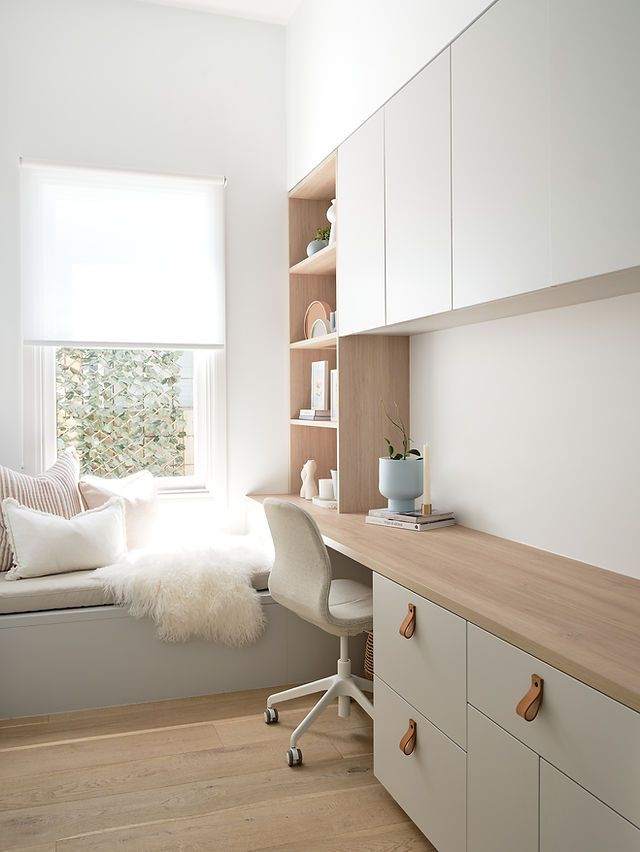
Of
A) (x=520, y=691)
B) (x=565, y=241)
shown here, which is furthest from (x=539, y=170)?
(x=520, y=691)

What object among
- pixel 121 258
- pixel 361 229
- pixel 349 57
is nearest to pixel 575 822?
pixel 361 229

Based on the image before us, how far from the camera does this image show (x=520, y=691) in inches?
61.1

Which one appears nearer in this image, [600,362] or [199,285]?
[600,362]

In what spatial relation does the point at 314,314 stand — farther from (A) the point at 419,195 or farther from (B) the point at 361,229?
(A) the point at 419,195

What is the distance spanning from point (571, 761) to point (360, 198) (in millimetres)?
2252

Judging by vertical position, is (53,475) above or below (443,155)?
below

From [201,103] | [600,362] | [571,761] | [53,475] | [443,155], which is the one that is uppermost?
[201,103]

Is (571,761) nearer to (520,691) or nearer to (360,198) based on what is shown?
(520,691)

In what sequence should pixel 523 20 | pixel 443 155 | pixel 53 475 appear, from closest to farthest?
pixel 523 20 < pixel 443 155 < pixel 53 475

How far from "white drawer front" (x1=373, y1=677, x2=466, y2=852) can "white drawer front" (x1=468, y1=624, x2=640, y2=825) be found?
232 mm

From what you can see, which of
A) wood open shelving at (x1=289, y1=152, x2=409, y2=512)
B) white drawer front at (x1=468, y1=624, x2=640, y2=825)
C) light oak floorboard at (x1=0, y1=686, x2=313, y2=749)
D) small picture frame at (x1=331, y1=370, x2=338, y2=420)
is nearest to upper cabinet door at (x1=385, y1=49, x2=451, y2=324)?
wood open shelving at (x1=289, y1=152, x2=409, y2=512)

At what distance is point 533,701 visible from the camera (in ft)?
4.83

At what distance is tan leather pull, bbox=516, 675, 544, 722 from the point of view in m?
1.47

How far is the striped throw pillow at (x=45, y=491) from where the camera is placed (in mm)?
3201
